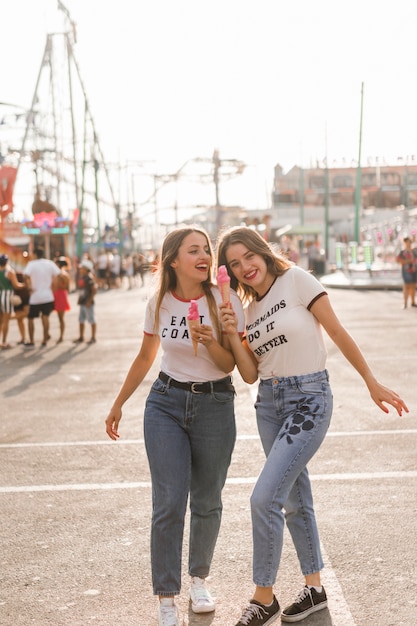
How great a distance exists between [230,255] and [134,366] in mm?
738

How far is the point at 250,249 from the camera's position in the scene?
427cm

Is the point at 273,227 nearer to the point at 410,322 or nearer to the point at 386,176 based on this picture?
the point at 386,176

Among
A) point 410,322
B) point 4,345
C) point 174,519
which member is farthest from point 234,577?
point 410,322

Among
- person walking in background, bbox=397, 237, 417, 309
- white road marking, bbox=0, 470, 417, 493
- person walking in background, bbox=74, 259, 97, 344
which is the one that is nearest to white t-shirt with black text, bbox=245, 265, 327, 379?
white road marking, bbox=0, 470, 417, 493

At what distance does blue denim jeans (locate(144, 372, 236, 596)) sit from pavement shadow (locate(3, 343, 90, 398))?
7344 mm

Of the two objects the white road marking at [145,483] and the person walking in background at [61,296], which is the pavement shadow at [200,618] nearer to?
the white road marking at [145,483]

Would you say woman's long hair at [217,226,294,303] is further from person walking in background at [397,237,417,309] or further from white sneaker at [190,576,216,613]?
person walking in background at [397,237,417,309]

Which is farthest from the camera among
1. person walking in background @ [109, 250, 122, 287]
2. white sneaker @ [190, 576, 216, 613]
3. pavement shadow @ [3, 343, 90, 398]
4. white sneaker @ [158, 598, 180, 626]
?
person walking in background @ [109, 250, 122, 287]

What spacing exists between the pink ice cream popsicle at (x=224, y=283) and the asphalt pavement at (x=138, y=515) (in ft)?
4.78

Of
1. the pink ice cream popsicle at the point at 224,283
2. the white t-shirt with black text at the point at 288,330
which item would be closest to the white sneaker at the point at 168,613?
the white t-shirt with black text at the point at 288,330

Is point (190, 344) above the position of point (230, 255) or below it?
below

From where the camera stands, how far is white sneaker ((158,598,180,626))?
404cm

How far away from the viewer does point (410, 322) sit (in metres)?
19.6

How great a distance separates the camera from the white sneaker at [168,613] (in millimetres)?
4043
